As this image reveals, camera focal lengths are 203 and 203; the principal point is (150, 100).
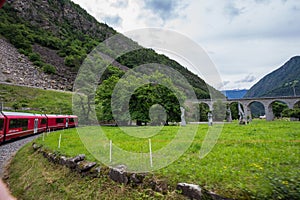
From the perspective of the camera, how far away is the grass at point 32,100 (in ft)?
122

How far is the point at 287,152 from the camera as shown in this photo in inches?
248

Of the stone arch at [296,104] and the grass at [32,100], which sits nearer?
the grass at [32,100]

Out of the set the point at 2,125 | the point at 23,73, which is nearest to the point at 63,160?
the point at 2,125

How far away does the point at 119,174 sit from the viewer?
5848 millimetres

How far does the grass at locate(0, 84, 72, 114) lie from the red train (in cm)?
1020

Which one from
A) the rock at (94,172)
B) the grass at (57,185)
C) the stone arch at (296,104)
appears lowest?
the grass at (57,185)

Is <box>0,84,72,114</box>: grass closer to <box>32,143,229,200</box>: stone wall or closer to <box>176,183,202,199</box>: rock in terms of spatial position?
<box>32,143,229,200</box>: stone wall

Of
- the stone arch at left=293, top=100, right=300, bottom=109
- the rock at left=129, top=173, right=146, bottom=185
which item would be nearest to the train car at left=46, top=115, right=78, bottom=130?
the rock at left=129, top=173, right=146, bottom=185

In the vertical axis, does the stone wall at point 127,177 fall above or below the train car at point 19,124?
below

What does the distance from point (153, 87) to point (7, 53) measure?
6719cm

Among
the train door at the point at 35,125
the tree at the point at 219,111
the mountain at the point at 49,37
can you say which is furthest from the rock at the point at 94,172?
the mountain at the point at 49,37

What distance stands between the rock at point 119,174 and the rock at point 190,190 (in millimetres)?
1759

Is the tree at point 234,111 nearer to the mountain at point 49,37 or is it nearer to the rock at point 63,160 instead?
the mountain at point 49,37

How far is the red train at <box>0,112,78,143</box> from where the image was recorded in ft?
47.0
